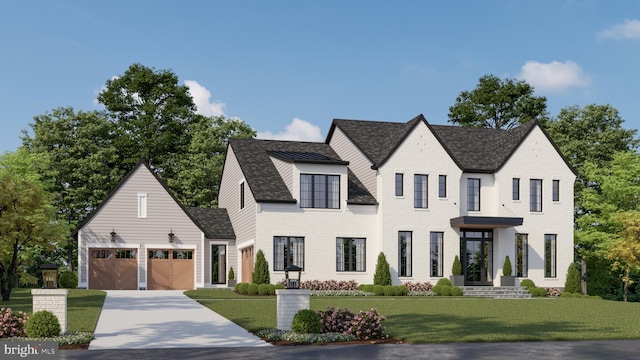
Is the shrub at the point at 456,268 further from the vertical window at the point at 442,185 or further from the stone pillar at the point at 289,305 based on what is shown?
the stone pillar at the point at 289,305

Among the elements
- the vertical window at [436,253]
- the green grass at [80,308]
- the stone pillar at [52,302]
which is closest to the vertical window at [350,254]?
the vertical window at [436,253]

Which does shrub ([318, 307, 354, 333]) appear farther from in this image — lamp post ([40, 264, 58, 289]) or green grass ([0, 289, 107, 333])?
lamp post ([40, 264, 58, 289])

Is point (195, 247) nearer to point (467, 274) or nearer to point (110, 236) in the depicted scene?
point (110, 236)

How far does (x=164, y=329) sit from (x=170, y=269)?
26707 mm

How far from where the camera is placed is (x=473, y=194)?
46031 millimetres

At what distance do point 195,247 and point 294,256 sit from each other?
8136mm

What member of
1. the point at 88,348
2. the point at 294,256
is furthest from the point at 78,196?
the point at 88,348

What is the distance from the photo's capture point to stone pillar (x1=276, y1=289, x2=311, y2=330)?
65.6ft

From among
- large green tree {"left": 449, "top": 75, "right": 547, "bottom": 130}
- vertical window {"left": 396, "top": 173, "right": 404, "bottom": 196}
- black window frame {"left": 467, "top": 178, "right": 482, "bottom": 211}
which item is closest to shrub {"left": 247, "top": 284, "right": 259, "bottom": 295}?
vertical window {"left": 396, "top": 173, "right": 404, "bottom": 196}

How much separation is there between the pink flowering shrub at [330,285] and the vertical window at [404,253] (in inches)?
110

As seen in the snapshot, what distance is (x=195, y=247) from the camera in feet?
156

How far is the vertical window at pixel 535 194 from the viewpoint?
4656 centimetres

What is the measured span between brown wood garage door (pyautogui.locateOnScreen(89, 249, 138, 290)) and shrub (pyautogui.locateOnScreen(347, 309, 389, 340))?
2987 centimetres

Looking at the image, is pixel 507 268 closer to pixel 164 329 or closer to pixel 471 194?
pixel 471 194
